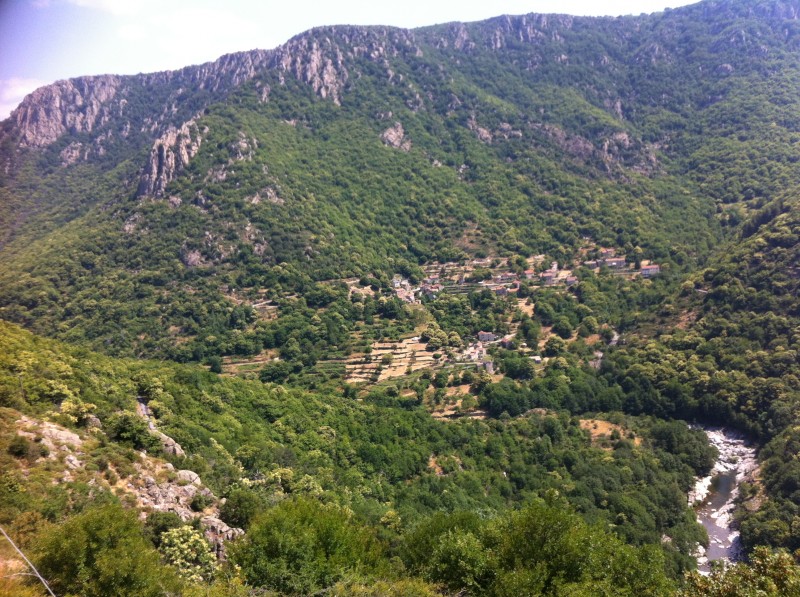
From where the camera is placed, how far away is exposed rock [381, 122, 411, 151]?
150750 mm

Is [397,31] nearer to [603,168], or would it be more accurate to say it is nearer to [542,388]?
[603,168]

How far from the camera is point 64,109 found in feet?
579

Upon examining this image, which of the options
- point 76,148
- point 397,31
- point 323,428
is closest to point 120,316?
point 323,428

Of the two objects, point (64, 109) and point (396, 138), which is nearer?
point (396, 138)

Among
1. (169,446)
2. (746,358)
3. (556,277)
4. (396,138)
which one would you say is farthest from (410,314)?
(396,138)

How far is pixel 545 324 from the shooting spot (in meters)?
92.6

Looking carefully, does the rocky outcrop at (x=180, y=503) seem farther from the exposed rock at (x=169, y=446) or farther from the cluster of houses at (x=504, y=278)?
the cluster of houses at (x=504, y=278)

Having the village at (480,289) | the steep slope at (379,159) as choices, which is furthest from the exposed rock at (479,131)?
the village at (480,289)

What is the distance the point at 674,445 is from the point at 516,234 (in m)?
76.9

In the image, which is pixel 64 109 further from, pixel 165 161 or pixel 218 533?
pixel 218 533

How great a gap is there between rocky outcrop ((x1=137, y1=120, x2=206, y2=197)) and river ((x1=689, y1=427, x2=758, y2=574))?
367 feet

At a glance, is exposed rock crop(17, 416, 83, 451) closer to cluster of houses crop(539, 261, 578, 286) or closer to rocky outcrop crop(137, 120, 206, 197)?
rocky outcrop crop(137, 120, 206, 197)

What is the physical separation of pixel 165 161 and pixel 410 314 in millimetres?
66203

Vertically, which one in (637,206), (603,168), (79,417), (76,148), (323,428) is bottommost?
(323,428)
